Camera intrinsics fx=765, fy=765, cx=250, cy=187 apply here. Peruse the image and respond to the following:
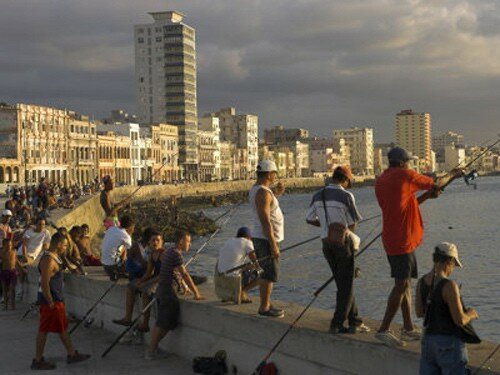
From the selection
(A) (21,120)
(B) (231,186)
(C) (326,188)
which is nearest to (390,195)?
(C) (326,188)

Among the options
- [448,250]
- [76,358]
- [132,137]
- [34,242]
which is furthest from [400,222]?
[132,137]

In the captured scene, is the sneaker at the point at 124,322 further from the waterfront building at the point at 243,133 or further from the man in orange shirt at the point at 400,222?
the waterfront building at the point at 243,133

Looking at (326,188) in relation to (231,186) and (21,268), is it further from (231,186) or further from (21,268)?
(231,186)

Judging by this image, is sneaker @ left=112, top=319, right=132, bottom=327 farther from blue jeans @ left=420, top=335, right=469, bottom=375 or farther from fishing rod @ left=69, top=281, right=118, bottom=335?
blue jeans @ left=420, top=335, right=469, bottom=375

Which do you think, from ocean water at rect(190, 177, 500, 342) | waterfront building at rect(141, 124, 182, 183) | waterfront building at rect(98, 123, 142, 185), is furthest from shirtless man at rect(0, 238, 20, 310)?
waterfront building at rect(141, 124, 182, 183)

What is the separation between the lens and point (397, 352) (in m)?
6.02

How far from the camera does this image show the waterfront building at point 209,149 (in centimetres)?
15662

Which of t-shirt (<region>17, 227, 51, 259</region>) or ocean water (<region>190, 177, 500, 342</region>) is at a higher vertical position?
t-shirt (<region>17, 227, 51, 259</region>)

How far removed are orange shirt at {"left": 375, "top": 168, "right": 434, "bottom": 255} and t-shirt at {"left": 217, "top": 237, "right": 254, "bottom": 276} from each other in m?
2.26

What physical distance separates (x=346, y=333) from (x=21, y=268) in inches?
325

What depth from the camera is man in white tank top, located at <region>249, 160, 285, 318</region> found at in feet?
24.6

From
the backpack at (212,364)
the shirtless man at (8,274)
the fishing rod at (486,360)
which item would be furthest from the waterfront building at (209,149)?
the fishing rod at (486,360)

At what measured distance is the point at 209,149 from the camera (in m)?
161

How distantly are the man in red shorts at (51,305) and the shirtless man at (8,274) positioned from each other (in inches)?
166
